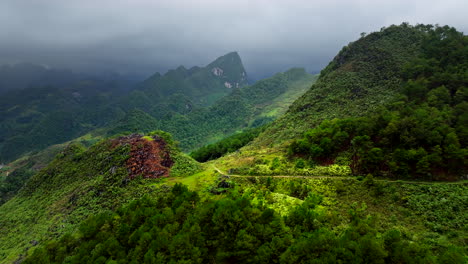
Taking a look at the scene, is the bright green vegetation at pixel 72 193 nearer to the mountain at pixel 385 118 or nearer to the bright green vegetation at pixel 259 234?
the bright green vegetation at pixel 259 234

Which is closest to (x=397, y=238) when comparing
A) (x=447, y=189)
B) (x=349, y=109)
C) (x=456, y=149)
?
(x=447, y=189)

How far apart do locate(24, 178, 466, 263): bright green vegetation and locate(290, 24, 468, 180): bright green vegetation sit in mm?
5259

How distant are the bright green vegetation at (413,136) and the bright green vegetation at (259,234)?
17.3ft

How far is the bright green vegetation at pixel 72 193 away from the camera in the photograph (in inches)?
2309

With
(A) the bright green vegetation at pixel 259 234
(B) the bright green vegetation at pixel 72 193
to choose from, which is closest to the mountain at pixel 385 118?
(A) the bright green vegetation at pixel 259 234

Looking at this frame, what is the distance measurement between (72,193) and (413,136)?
92.0m

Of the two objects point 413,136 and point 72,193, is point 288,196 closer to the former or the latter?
point 413,136

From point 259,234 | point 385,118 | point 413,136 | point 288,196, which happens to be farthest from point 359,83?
point 259,234

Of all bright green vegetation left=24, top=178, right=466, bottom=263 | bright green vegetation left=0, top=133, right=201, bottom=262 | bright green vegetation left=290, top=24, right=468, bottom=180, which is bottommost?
bright green vegetation left=0, top=133, right=201, bottom=262

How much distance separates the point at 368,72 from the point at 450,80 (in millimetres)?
35588

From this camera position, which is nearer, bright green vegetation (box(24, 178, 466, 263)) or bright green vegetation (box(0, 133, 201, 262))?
bright green vegetation (box(24, 178, 466, 263))

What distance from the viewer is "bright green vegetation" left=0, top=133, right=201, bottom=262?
58656 millimetres

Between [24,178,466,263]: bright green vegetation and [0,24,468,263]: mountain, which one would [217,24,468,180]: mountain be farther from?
[24,178,466,263]: bright green vegetation

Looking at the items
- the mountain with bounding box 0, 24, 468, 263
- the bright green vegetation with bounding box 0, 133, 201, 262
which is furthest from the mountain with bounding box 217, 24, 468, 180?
the bright green vegetation with bounding box 0, 133, 201, 262
